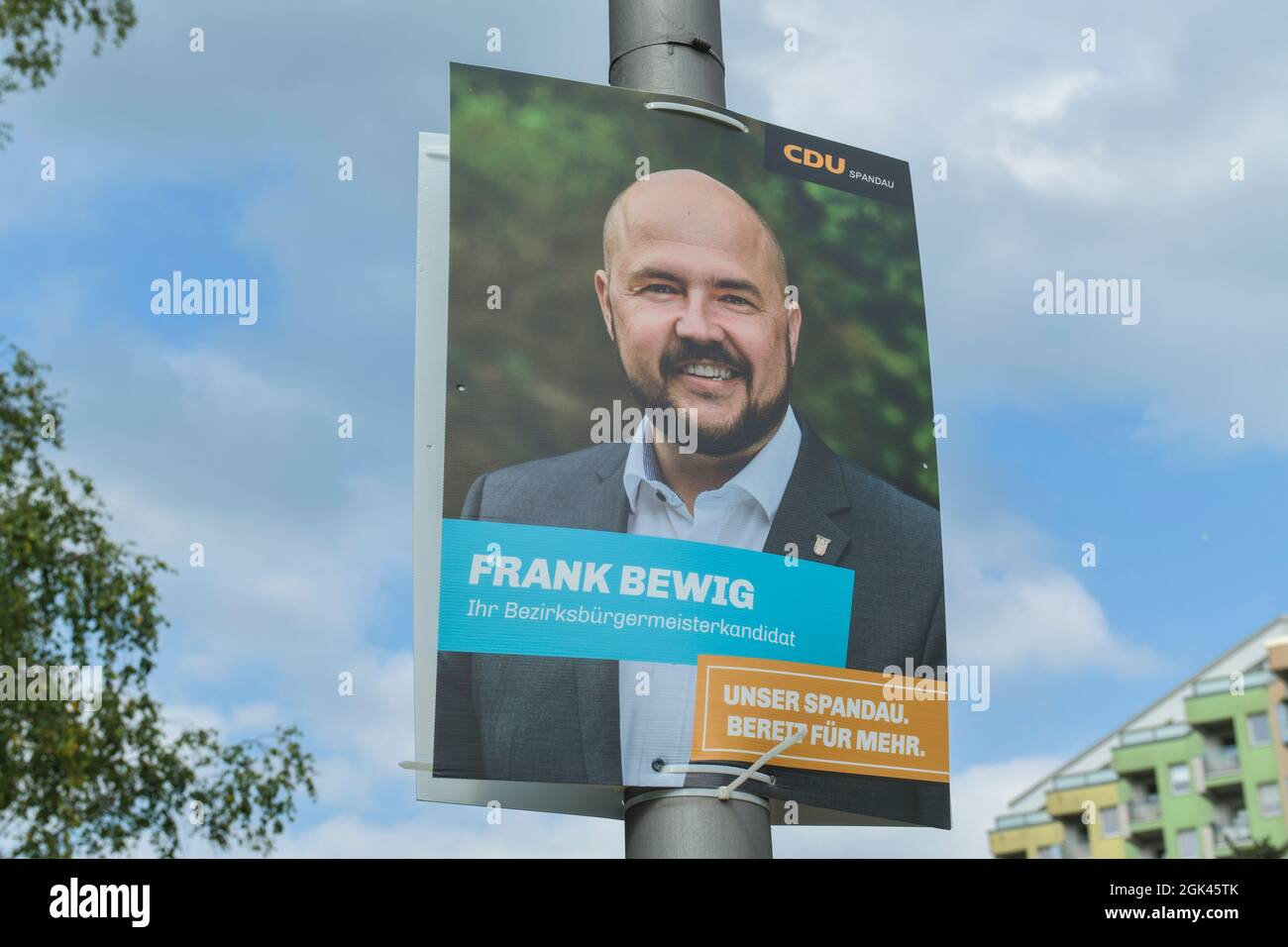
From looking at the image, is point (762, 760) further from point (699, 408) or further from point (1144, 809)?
point (1144, 809)

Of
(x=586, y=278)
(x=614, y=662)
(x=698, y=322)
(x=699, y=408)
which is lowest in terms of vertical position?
(x=614, y=662)

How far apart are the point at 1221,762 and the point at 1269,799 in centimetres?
354

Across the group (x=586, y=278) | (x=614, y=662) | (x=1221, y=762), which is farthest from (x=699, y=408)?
(x=1221, y=762)

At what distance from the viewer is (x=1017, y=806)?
80.2 meters

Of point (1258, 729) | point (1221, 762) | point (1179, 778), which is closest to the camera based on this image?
point (1258, 729)

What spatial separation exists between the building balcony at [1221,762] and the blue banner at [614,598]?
206 ft

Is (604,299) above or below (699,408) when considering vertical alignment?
above

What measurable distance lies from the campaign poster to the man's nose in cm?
2

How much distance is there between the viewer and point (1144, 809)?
69938 mm

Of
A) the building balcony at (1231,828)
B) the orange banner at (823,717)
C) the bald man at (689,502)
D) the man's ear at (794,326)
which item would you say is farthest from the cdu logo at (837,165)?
the building balcony at (1231,828)
